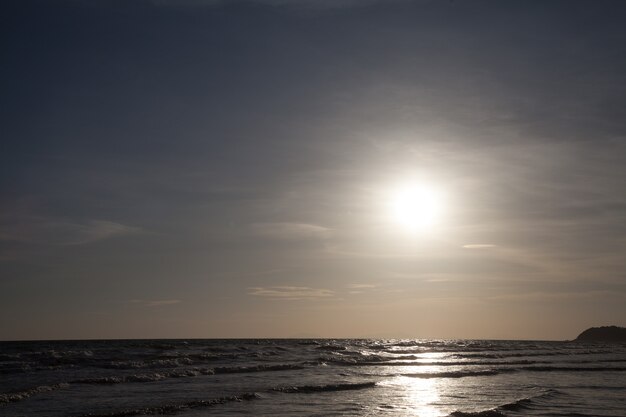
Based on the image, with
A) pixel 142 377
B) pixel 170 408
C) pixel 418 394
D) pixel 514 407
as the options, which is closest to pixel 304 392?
pixel 418 394

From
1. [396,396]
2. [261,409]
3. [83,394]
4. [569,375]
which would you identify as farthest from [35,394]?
[569,375]

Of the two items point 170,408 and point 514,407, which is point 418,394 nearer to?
point 514,407

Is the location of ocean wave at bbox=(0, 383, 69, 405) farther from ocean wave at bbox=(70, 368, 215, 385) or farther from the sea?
ocean wave at bbox=(70, 368, 215, 385)

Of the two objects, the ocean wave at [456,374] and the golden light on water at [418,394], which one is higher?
the ocean wave at [456,374]

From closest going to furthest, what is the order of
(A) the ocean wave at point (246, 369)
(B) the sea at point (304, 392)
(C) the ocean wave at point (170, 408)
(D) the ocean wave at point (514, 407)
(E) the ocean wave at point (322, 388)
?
1. (C) the ocean wave at point (170, 408)
2. (D) the ocean wave at point (514, 407)
3. (B) the sea at point (304, 392)
4. (E) the ocean wave at point (322, 388)
5. (A) the ocean wave at point (246, 369)

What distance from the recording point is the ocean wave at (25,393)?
2139cm

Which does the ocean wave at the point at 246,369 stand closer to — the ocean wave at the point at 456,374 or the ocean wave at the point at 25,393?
the ocean wave at the point at 456,374

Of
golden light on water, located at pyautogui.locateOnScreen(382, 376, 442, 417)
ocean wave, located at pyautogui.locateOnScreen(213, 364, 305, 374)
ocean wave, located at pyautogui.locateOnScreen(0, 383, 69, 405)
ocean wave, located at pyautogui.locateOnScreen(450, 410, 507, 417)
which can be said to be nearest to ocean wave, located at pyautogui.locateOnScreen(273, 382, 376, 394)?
golden light on water, located at pyautogui.locateOnScreen(382, 376, 442, 417)

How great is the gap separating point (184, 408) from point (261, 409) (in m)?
2.48

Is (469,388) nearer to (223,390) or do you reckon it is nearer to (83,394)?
(223,390)

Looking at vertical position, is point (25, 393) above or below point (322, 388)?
below

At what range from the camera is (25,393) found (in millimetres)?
23219

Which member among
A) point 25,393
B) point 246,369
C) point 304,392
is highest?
point 246,369

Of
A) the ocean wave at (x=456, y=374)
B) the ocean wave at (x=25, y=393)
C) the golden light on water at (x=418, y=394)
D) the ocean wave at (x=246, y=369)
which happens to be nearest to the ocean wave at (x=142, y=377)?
the ocean wave at (x=246, y=369)
